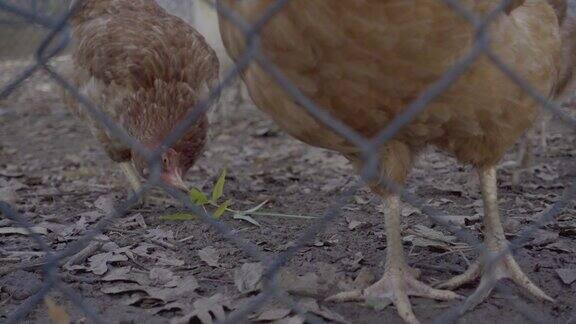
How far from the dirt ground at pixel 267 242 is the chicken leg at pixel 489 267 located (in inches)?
1.2

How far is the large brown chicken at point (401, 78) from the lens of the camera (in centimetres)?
162

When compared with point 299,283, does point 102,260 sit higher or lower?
lower

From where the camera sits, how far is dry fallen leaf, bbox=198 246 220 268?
7.89 feet

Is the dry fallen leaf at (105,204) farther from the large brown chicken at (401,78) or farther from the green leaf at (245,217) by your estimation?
the large brown chicken at (401,78)

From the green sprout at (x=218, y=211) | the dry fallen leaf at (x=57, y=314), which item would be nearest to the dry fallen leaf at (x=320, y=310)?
the dry fallen leaf at (x=57, y=314)

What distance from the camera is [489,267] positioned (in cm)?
198

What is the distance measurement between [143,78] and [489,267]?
202cm

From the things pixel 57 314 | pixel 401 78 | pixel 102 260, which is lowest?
pixel 102 260

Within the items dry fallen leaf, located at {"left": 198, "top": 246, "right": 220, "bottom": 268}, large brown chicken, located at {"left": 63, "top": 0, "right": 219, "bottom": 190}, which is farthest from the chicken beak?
dry fallen leaf, located at {"left": 198, "top": 246, "right": 220, "bottom": 268}

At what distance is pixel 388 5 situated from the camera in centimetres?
160

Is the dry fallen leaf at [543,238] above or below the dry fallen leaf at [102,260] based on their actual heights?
above

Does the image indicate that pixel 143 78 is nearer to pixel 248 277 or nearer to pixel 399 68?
pixel 248 277

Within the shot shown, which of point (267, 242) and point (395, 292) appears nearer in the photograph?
point (395, 292)

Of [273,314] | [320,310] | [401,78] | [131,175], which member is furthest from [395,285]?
[131,175]
